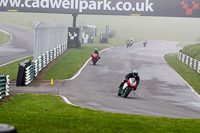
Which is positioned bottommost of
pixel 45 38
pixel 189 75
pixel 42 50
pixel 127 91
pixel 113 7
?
pixel 189 75

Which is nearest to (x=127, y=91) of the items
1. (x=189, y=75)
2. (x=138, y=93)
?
(x=138, y=93)

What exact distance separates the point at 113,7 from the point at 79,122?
2773cm

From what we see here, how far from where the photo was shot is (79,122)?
9.62 metres

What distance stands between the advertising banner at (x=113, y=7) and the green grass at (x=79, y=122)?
25.1 metres

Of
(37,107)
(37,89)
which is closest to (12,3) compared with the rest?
(37,89)

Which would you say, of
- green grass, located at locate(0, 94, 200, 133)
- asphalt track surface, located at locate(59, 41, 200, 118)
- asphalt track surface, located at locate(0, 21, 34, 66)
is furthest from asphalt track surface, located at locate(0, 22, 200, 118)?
asphalt track surface, located at locate(0, 21, 34, 66)

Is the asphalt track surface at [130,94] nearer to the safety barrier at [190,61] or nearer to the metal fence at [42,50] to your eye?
the metal fence at [42,50]

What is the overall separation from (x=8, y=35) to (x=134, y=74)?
144 ft

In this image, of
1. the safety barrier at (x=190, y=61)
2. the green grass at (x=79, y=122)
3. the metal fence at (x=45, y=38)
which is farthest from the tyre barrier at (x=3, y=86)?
the safety barrier at (x=190, y=61)

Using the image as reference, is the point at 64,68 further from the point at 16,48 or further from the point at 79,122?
the point at 16,48

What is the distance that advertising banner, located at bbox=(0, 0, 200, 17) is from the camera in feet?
116

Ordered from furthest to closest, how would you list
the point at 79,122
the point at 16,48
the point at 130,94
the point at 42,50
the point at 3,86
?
1. the point at 16,48
2. the point at 42,50
3. the point at 130,94
4. the point at 3,86
5. the point at 79,122

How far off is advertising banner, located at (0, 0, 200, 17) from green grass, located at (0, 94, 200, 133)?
25.1 m

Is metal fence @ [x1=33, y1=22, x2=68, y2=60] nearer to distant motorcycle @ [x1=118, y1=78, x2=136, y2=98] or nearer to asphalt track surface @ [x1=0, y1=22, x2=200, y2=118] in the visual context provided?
asphalt track surface @ [x1=0, y1=22, x2=200, y2=118]
